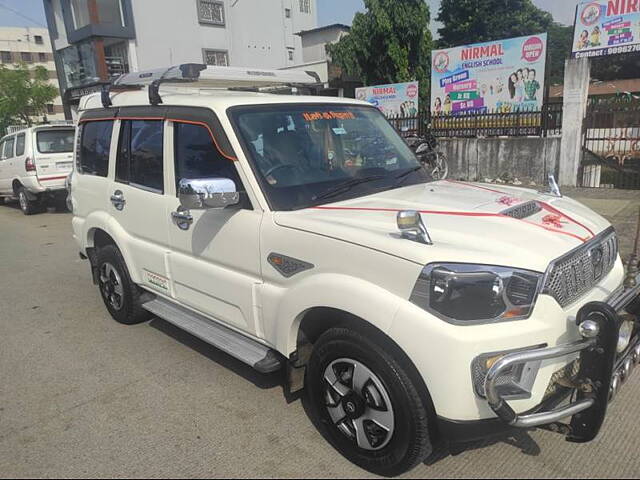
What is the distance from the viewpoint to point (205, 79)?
13.3ft

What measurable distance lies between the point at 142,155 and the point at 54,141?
30.0 ft

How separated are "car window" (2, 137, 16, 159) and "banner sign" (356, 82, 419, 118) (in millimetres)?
9439

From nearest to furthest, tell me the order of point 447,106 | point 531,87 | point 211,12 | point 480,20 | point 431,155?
point 431,155, point 531,87, point 447,106, point 211,12, point 480,20

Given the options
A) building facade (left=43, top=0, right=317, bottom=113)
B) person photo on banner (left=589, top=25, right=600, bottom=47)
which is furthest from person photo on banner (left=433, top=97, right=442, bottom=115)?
building facade (left=43, top=0, right=317, bottom=113)

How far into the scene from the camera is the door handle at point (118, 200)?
4285 millimetres

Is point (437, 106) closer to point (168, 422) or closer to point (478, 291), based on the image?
point (168, 422)

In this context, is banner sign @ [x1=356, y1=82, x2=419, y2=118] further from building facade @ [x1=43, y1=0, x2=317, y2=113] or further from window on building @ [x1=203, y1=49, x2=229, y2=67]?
window on building @ [x1=203, y1=49, x2=229, y2=67]

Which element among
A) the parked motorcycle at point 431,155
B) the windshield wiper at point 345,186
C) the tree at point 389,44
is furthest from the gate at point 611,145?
the tree at point 389,44

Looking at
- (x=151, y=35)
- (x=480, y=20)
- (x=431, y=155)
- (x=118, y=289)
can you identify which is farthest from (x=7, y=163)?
(x=480, y=20)

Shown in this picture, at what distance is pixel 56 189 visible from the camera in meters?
11.6

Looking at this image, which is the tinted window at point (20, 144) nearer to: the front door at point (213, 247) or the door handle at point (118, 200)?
the door handle at point (118, 200)

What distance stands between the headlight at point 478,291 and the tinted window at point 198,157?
148cm

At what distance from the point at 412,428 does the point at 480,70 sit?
12.3m

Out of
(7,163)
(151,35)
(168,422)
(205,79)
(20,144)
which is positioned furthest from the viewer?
(151,35)
